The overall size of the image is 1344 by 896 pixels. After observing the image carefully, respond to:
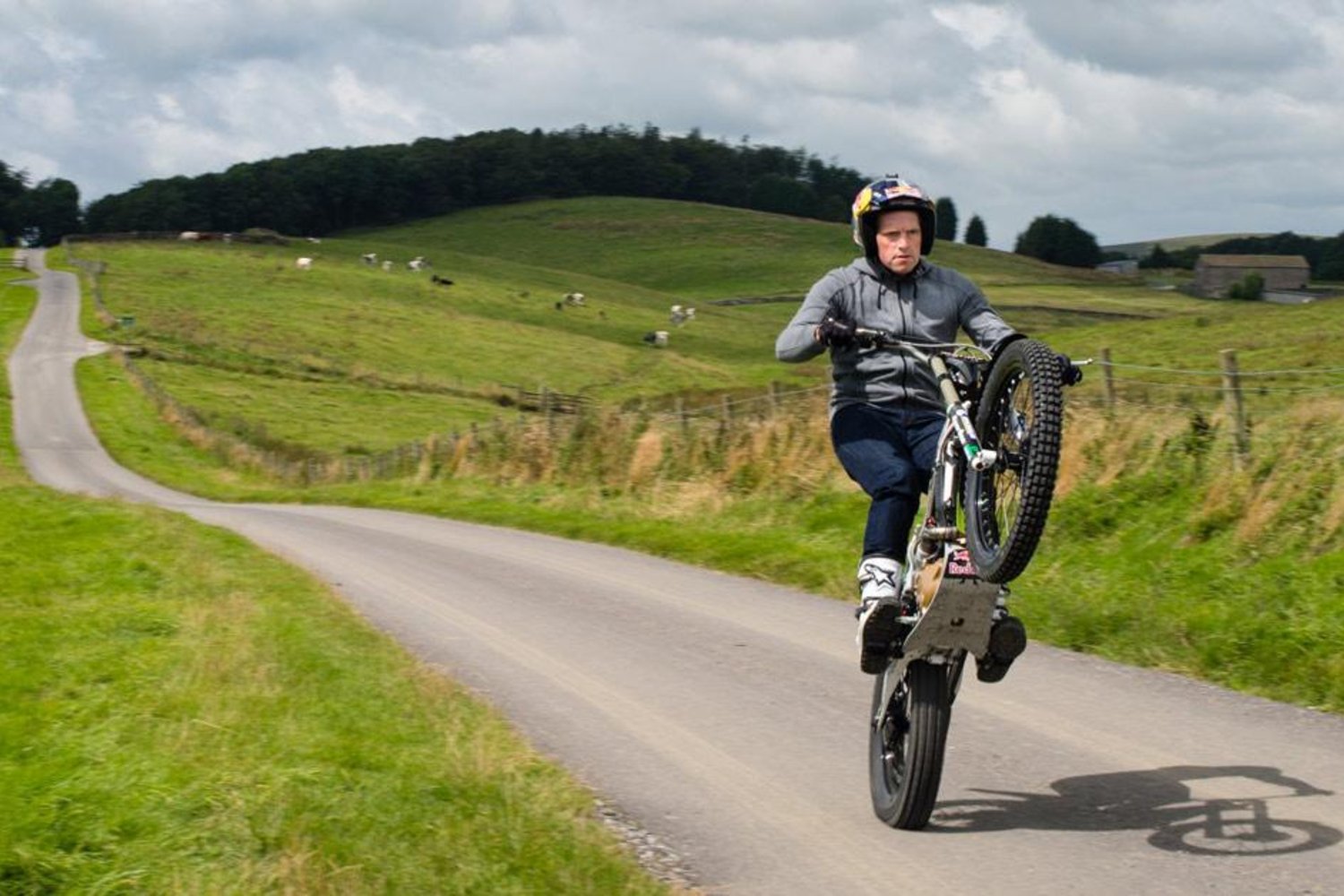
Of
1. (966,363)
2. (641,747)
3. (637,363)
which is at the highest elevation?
(966,363)

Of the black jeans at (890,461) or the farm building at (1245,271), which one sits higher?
the black jeans at (890,461)

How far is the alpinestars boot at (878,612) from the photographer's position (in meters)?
6.46

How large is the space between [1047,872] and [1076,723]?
7.88ft

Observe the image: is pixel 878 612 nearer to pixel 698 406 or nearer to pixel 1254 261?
pixel 698 406

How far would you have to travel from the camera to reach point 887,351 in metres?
6.80

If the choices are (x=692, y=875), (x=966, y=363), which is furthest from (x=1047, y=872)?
(x=966, y=363)

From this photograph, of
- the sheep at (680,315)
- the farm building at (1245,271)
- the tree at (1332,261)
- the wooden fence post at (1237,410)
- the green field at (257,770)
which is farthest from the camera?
the tree at (1332,261)

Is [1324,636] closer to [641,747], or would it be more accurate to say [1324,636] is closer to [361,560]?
[641,747]

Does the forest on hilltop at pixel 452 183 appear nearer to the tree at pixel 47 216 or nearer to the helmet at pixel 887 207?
the tree at pixel 47 216

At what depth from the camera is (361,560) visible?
711 inches

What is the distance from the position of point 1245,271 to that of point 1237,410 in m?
117

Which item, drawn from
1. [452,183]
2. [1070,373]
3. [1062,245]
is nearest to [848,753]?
[1070,373]

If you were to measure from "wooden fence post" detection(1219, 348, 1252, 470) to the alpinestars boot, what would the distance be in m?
7.04

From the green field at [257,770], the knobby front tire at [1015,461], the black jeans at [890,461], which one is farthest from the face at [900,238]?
the green field at [257,770]
